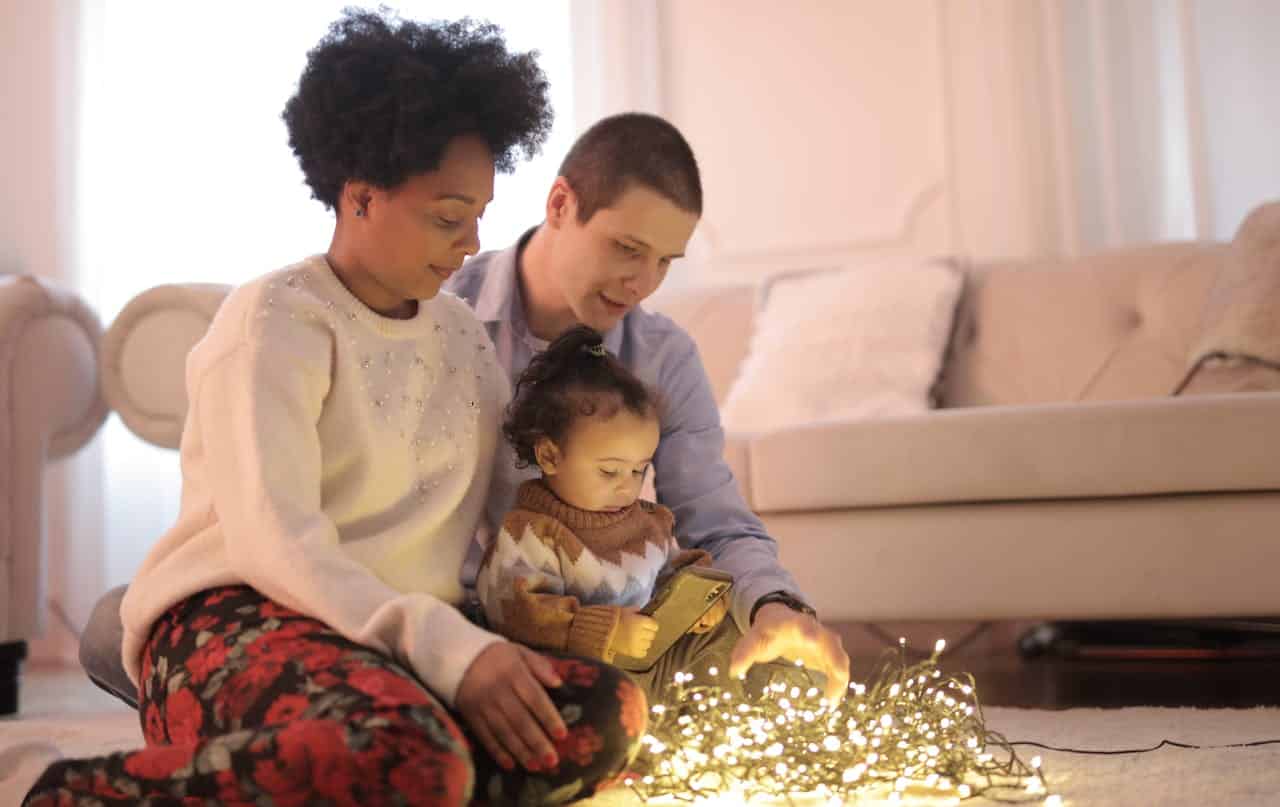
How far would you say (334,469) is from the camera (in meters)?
1.22

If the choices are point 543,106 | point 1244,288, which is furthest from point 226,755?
point 1244,288

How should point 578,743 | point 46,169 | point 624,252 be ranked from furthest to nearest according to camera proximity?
point 46,169
point 624,252
point 578,743

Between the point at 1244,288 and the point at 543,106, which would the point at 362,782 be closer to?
the point at 543,106

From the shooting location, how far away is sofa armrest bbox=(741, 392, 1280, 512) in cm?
206

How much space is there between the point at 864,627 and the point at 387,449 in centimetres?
223

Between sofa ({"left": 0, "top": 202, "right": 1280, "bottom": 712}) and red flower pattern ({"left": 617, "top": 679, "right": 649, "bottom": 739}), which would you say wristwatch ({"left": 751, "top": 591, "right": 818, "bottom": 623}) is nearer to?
red flower pattern ({"left": 617, "top": 679, "right": 649, "bottom": 739})

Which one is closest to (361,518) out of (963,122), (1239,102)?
(963,122)

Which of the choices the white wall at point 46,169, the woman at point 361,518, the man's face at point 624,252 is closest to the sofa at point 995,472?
the man's face at point 624,252

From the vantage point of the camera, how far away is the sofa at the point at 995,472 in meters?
2.07

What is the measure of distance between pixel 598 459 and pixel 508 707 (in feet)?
1.25

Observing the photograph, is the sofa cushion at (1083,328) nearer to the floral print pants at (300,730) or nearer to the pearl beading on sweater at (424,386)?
the pearl beading on sweater at (424,386)

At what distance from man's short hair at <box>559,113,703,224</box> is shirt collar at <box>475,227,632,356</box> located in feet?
0.47

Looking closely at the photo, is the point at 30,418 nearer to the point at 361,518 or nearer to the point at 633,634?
the point at 361,518

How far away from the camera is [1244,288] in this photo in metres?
2.49
